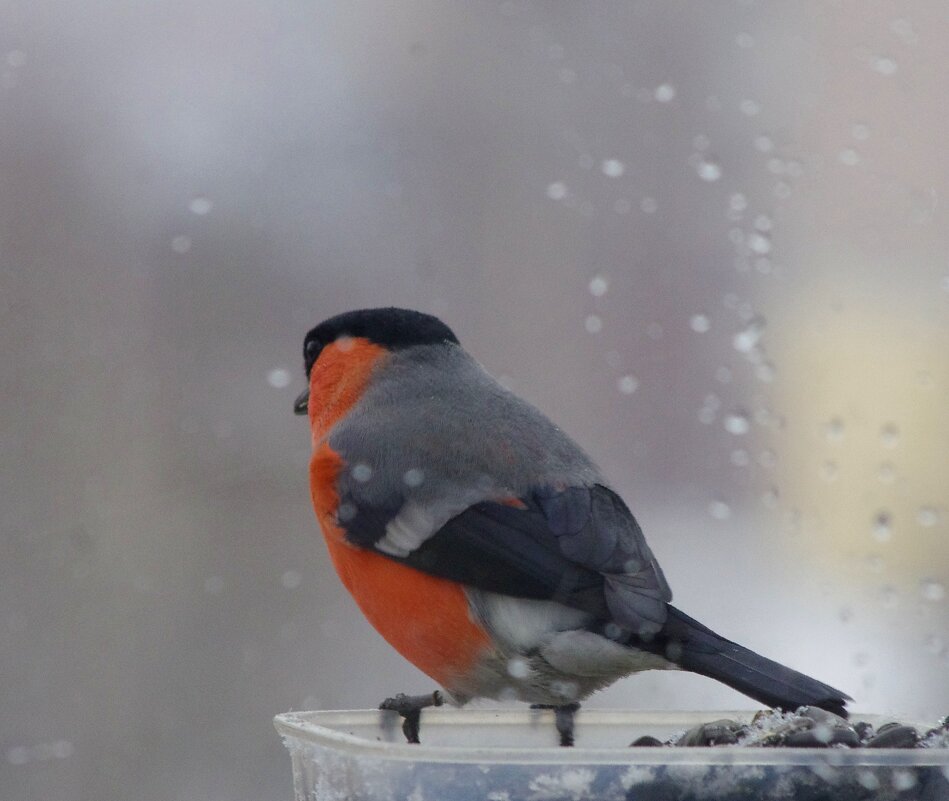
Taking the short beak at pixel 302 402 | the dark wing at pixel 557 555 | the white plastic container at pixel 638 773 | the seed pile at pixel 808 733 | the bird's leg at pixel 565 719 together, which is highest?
the short beak at pixel 302 402

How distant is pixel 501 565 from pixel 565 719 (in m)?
0.12

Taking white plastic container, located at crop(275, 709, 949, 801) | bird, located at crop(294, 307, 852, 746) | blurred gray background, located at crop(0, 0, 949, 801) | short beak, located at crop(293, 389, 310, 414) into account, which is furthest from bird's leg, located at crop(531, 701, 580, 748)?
blurred gray background, located at crop(0, 0, 949, 801)

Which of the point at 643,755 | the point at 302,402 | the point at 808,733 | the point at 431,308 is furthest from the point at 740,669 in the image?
the point at 431,308

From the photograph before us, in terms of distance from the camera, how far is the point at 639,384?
6.43 ft

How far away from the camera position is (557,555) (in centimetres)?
91

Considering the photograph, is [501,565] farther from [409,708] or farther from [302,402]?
[302,402]

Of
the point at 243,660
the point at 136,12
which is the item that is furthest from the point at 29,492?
the point at 136,12

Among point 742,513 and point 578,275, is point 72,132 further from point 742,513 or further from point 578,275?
point 742,513

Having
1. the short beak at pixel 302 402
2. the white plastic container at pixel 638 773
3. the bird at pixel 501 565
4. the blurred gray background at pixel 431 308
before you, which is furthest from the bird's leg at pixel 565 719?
the blurred gray background at pixel 431 308

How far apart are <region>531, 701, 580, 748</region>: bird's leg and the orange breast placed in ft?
0.23

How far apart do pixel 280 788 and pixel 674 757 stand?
1.35 m

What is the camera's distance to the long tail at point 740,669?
0.82 meters

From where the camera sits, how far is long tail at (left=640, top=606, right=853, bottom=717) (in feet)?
2.69

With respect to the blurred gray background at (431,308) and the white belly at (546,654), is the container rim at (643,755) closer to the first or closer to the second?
the white belly at (546,654)
